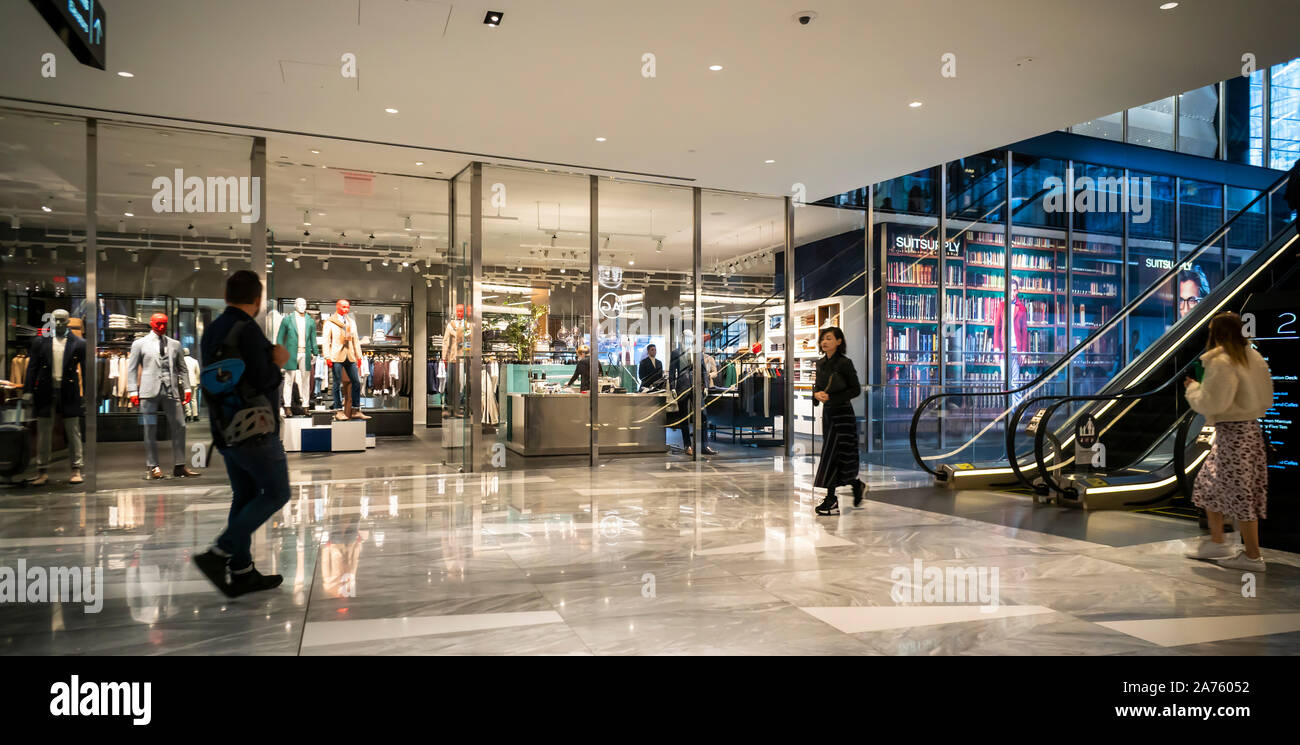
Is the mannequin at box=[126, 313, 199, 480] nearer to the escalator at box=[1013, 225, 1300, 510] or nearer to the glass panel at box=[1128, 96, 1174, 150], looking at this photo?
the escalator at box=[1013, 225, 1300, 510]

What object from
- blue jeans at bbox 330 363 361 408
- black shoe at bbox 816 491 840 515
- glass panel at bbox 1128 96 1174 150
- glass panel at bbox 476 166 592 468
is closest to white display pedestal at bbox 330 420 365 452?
blue jeans at bbox 330 363 361 408

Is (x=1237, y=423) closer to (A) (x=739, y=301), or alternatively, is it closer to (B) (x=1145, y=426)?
(B) (x=1145, y=426)

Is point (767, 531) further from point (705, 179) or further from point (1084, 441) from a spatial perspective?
point (705, 179)

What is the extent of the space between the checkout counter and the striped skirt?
4383 mm

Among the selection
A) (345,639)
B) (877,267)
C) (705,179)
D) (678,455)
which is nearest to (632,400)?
(678,455)

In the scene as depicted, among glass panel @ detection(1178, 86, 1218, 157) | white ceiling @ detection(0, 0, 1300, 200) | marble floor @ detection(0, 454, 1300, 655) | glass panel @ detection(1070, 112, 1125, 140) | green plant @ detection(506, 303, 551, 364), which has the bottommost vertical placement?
marble floor @ detection(0, 454, 1300, 655)

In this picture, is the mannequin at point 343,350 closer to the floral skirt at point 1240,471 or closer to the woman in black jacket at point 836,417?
the woman in black jacket at point 836,417

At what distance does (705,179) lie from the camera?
10328 mm

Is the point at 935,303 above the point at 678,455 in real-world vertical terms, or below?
above

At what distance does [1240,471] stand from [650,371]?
23.4 feet

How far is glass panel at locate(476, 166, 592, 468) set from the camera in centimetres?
984

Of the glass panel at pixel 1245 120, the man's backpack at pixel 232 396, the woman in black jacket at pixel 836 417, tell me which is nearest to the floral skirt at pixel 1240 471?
the woman in black jacket at pixel 836 417
